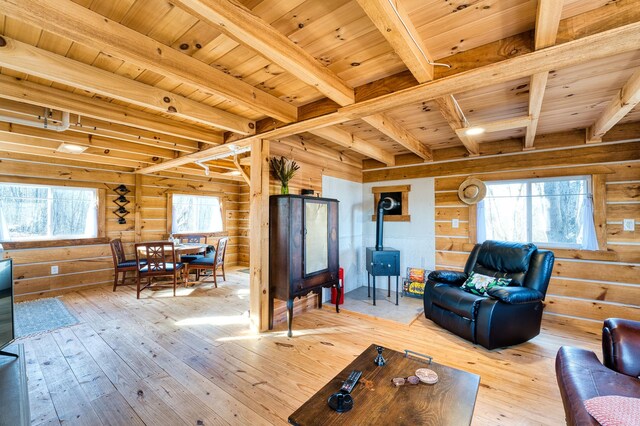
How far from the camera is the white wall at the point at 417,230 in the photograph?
4.43 metres

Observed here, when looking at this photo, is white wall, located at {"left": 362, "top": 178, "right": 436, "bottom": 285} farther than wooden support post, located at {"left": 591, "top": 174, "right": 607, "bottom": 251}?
Yes

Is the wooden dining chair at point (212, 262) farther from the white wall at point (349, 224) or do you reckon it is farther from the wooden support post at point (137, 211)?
the white wall at point (349, 224)

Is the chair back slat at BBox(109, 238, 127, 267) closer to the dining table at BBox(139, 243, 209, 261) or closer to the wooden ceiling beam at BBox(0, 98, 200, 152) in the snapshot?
the dining table at BBox(139, 243, 209, 261)

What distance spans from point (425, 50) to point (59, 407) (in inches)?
137

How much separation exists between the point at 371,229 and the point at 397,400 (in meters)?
3.78

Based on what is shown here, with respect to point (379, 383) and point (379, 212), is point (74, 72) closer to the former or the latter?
point (379, 383)

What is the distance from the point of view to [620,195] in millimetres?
3186

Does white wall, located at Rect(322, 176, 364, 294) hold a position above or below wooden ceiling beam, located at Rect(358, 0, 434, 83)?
below

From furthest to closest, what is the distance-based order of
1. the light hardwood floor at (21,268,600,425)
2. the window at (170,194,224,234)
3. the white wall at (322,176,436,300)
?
the window at (170,194,224,234) → the white wall at (322,176,436,300) → the light hardwood floor at (21,268,600,425)

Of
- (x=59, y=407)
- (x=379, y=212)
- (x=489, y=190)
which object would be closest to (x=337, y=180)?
(x=379, y=212)


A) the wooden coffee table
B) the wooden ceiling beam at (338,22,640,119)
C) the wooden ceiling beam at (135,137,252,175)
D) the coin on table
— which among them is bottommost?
the wooden coffee table

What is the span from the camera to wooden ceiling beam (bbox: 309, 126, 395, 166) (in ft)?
10.3

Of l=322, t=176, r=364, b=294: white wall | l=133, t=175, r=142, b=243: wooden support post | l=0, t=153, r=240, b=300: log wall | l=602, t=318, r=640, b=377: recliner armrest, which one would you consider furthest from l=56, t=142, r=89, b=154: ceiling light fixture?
l=602, t=318, r=640, b=377: recliner armrest

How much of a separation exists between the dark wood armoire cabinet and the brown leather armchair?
224 centimetres
